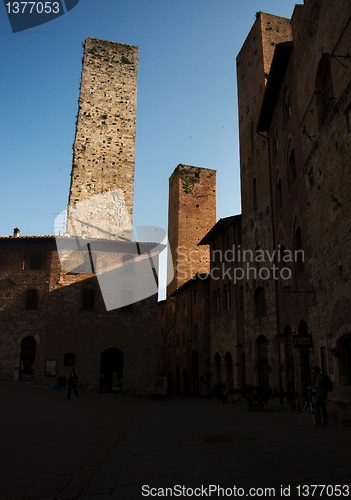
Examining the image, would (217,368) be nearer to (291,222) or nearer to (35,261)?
(35,261)

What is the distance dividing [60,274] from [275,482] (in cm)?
2108

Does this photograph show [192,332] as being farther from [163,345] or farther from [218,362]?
[163,345]

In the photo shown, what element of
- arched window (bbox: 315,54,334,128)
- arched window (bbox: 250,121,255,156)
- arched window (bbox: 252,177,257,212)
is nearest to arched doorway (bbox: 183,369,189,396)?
arched window (bbox: 252,177,257,212)

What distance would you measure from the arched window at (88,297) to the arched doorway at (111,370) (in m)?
2.52

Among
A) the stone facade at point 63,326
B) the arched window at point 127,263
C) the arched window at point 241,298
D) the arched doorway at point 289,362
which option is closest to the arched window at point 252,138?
the arched window at point 241,298

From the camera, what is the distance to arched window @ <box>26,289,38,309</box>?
79.9ft

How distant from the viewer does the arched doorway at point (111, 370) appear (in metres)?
23.0

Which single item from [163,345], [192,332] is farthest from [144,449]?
[163,345]

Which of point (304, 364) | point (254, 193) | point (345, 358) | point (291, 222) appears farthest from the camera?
point (254, 193)

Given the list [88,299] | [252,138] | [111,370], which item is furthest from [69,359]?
[252,138]

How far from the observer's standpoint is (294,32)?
14875mm

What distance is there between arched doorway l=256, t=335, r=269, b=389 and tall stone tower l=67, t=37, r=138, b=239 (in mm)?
10707

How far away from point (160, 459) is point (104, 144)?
78.6ft

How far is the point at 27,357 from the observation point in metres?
23.8
